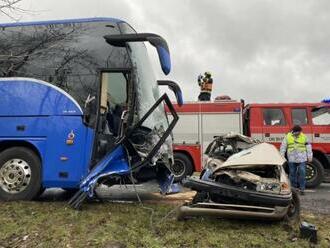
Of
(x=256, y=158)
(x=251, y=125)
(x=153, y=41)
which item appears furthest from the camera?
(x=251, y=125)

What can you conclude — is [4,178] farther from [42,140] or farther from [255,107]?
[255,107]

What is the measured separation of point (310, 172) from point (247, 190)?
7714 millimetres

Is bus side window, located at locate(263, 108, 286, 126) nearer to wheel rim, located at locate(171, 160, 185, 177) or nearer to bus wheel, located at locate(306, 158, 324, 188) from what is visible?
bus wheel, located at locate(306, 158, 324, 188)

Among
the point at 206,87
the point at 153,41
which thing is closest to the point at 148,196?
the point at 153,41

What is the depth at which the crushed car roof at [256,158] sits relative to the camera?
22.4 feet

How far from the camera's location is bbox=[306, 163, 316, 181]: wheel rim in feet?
44.4

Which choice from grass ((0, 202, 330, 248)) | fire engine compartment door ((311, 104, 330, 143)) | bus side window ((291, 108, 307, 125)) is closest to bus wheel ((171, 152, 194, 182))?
bus side window ((291, 108, 307, 125))

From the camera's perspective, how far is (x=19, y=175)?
8242 millimetres

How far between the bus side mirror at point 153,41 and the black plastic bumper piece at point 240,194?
1.68 m

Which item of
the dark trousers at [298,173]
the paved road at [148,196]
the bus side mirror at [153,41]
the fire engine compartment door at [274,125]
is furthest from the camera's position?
the fire engine compartment door at [274,125]

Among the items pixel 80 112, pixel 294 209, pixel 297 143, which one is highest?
pixel 80 112

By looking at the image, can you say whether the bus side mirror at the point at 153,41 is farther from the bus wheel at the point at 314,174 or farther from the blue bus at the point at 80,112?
the bus wheel at the point at 314,174

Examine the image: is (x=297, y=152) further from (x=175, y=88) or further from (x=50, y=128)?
(x=50, y=128)

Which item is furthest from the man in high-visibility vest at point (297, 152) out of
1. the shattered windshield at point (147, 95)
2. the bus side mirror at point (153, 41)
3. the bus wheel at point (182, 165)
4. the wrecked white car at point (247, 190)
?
the bus side mirror at point (153, 41)
